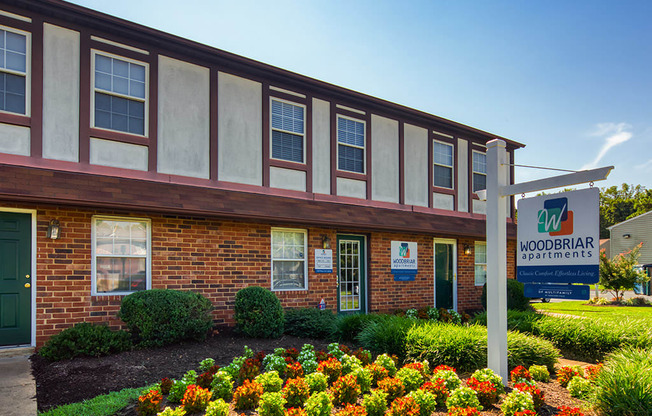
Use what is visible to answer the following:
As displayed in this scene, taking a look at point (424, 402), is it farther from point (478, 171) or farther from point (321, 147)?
point (478, 171)

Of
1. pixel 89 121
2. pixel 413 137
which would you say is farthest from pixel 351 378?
pixel 413 137

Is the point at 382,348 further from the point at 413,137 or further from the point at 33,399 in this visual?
the point at 413,137

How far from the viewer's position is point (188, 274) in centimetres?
879

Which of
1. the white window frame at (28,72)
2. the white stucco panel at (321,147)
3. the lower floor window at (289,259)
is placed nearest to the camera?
the white window frame at (28,72)

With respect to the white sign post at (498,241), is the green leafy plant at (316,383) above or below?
below

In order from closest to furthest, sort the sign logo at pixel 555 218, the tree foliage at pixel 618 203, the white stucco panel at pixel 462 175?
the sign logo at pixel 555 218, the white stucco panel at pixel 462 175, the tree foliage at pixel 618 203

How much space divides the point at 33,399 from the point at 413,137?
10696mm

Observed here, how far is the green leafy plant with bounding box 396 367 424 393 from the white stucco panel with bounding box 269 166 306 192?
5.90m

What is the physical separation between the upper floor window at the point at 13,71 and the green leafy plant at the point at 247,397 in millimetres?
6080

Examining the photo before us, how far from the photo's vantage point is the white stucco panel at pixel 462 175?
14.0 metres

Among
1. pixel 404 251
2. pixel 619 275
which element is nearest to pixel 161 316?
pixel 404 251

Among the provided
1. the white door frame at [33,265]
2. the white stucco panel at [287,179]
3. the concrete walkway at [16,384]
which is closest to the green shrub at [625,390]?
the concrete walkway at [16,384]

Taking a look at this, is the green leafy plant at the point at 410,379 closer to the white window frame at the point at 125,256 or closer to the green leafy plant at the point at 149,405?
the green leafy plant at the point at 149,405

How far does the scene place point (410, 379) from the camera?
4.97 m
